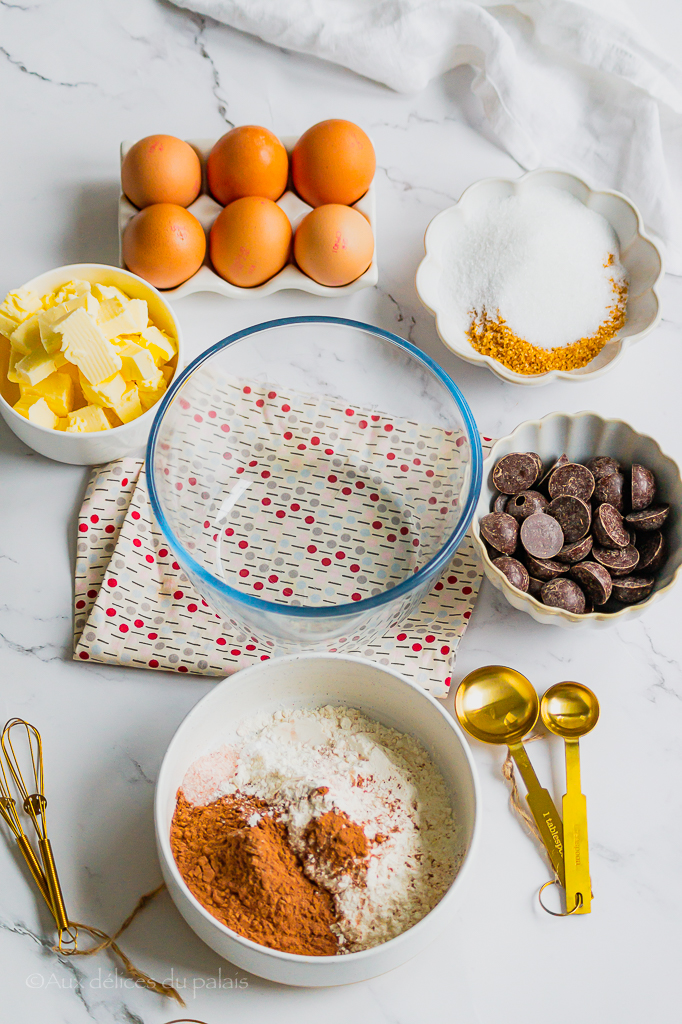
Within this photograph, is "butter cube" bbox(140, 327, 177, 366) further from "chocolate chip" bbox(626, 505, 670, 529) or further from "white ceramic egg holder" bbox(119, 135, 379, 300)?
"chocolate chip" bbox(626, 505, 670, 529)

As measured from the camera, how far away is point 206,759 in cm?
87

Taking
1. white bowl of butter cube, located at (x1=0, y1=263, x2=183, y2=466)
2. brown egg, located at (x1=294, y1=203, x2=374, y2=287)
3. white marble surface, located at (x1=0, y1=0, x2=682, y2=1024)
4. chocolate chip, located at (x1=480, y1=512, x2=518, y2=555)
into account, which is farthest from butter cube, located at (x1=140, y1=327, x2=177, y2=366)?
chocolate chip, located at (x1=480, y1=512, x2=518, y2=555)

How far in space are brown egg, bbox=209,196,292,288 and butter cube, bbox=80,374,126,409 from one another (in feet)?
0.76

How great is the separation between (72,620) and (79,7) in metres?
0.98

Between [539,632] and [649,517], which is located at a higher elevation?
[649,517]

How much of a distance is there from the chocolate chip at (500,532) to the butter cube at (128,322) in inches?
18.4

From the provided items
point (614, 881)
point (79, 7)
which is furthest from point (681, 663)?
point (79, 7)

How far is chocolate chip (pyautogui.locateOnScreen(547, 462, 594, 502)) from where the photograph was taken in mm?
975

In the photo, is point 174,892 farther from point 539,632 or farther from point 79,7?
point 79,7

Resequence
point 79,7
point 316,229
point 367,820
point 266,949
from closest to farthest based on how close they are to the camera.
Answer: point 266,949 → point 367,820 → point 316,229 → point 79,7

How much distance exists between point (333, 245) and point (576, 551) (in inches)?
19.2

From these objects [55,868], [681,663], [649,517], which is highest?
[649,517]

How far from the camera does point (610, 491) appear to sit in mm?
973

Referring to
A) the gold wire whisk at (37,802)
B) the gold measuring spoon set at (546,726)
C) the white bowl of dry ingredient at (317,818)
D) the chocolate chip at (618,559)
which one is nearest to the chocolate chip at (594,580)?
the chocolate chip at (618,559)
